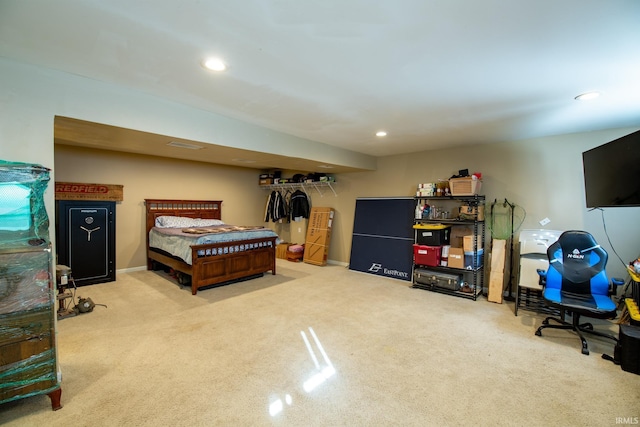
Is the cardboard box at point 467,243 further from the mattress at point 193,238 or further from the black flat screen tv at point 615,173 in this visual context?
the mattress at point 193,238

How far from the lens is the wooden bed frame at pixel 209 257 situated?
412 cm

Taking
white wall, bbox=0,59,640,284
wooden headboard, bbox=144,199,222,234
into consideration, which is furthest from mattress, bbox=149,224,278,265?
white wall, bbox=0,59,640,284

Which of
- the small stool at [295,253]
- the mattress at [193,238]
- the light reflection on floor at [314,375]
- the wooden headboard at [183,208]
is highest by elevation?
the wooden headboard at [183,208]

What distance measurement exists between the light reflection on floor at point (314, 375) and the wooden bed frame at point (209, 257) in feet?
6.94

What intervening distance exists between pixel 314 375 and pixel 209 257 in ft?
8.71

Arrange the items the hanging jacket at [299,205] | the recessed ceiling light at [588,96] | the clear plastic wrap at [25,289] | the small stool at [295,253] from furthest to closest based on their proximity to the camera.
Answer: the hanging jacket at [299,205] → the small stool at [295,253] → the recessed ceiling light at [588,96] → the clear plastic wrap at [25,289]

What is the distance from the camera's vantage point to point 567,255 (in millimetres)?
3066

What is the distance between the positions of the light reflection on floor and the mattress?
88.2 inches

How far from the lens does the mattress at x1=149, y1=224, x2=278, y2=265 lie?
13.5ft

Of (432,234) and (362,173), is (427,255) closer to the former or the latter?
(432,234)

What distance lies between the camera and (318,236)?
6332mm

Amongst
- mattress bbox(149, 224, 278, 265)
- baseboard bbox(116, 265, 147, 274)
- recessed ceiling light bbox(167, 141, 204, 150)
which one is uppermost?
recessed ceiling light bbox(167, 141, 204, 150)

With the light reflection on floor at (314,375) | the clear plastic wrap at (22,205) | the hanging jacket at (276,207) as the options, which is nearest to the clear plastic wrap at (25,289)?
the clear plastic wrap at (22,205)

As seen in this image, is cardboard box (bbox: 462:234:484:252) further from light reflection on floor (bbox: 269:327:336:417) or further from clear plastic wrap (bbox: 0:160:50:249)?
clear plastic wrap (bbox: 0:160:50:249)
